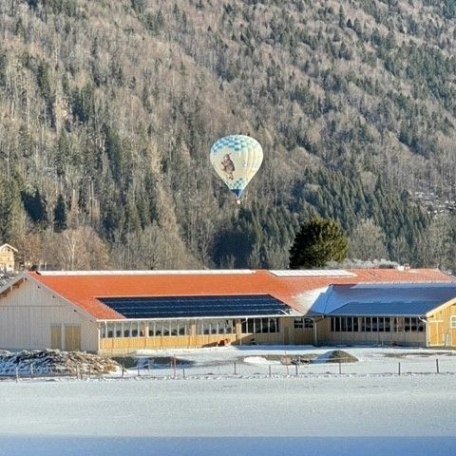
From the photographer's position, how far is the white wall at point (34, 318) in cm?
6769

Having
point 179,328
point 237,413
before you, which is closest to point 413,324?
point 179,328

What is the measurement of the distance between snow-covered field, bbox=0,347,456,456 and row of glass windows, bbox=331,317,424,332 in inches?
620

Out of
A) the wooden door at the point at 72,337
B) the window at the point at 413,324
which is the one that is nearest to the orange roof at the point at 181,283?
the wooden door at the point at 72,337

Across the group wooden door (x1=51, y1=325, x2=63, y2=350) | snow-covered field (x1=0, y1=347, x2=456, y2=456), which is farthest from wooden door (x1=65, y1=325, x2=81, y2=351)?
snow-covered field (x1=0, y1=347, x2=456, y2=456)

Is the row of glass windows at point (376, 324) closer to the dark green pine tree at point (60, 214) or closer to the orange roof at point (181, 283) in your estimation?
the orange roof at point (181, 283)

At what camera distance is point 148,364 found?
5972 cm

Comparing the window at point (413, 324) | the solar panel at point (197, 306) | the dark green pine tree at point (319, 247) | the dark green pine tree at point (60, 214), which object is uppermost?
the dark green pine tree at point (60, 214)

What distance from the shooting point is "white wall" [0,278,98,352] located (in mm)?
67688

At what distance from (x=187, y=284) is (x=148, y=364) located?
14.9 meters

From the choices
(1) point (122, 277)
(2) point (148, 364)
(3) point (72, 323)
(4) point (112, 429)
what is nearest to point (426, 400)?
(4) point (112, 429)

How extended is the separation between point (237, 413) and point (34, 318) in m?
34.4

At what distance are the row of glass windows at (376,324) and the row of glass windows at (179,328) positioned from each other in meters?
3.32

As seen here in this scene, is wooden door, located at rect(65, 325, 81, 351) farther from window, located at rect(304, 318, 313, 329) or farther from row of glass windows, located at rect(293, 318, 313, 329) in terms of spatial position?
window, located at rect(304, 318, 313, 329)

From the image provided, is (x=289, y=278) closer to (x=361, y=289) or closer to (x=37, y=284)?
(x=361, y=289)
